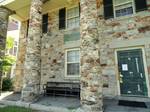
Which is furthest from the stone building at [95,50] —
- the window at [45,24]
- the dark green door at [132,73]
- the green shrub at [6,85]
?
the green shrub at [6,85]

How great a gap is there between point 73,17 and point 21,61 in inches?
197

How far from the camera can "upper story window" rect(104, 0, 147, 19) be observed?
6641 mm

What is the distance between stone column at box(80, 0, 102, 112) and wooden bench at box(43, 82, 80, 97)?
95.3 inches

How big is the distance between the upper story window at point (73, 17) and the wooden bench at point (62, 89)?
3498mm

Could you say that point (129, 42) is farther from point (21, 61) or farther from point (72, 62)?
point (21, 61)

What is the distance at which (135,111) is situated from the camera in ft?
15.0

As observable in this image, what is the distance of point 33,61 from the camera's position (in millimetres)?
6477

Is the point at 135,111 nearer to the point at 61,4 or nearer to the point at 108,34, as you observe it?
the point at 108,34

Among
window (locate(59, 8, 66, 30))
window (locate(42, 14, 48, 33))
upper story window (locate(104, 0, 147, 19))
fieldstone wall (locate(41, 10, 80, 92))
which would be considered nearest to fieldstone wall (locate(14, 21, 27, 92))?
window (locate(42, 14, 48, 33))

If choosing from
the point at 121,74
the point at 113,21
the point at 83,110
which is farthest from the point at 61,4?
the point at 83,110

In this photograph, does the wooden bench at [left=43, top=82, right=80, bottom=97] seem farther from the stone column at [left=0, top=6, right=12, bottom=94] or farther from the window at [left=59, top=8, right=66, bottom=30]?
the window at [left=59, top=8, right=66, bottom=30]

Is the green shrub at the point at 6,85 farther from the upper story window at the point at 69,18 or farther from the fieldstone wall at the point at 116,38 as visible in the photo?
the fieldstone wall at the point at 116,38

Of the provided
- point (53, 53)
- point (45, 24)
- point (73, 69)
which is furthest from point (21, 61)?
point (73, 69)

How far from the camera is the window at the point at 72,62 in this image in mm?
7941
